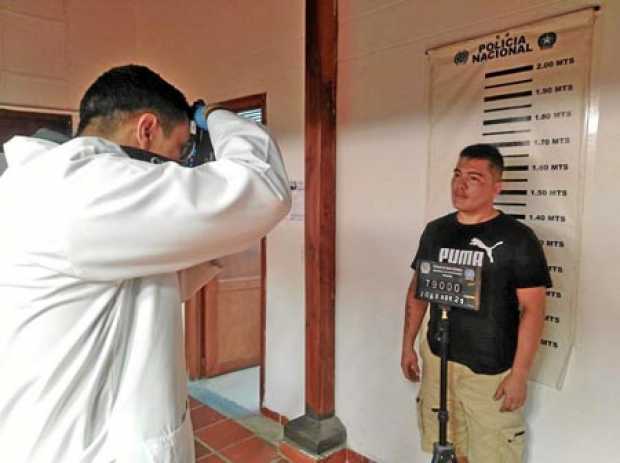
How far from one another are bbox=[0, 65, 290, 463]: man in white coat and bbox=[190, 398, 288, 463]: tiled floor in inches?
76.5

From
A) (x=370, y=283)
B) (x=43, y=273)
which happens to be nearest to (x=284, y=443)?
(x=370, y=283)

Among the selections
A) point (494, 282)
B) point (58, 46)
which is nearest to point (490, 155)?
point (494, 282)

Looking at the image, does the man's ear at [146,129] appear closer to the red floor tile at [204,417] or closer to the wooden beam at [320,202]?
the wooden beam at [320,202]

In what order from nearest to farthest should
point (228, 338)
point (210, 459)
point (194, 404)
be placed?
point (210, 459) < point (194, 404) < point (228, 338)

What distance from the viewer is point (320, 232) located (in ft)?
8.39

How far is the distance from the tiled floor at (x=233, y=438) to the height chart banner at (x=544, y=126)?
161cm

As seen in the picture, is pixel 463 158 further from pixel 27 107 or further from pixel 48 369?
pixel 27 107

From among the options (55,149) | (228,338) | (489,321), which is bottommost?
(228,338)

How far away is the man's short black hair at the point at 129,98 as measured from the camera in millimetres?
960

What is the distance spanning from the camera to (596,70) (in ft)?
5.69

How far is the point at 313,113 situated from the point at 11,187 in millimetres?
1858

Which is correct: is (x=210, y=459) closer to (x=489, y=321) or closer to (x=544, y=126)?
(x=489, y=321)

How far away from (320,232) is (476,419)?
46.5 inches

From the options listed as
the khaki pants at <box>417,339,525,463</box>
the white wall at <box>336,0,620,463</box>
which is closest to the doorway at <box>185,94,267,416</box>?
the white wall at <box>336,0,620,463</box>
